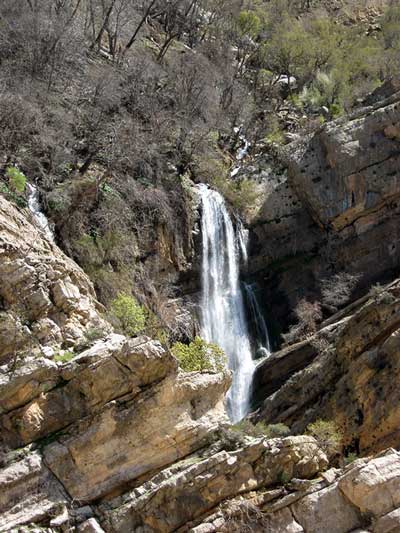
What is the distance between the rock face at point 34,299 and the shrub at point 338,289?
57.9 feet

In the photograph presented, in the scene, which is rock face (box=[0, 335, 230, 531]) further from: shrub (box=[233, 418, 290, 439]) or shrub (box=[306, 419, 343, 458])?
shrub (box=[306, 419, 343, 458])

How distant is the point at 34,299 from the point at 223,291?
1796cm

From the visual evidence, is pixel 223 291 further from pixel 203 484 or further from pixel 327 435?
pixel 203 484

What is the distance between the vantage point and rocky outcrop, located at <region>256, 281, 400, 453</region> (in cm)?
2402

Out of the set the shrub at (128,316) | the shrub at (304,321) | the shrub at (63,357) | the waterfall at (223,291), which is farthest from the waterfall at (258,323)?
the shrub at (63,357)

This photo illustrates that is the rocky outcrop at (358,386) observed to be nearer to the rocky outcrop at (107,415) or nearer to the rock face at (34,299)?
the rocky outcrop at (107,415)

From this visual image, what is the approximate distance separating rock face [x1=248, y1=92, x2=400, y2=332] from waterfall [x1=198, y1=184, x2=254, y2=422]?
5.55ft

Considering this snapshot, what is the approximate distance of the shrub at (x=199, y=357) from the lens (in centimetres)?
2227

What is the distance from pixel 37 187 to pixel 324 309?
16.4 m

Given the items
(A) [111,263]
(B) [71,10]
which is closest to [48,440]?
(A) [111,263]

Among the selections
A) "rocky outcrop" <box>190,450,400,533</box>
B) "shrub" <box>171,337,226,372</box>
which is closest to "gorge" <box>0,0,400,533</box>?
"rocky outcrop" <box>190,450,400,533</box>

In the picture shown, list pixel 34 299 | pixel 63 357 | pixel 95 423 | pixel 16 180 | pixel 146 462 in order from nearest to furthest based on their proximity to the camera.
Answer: pixel 95 423
pixel 146 462
pixel 63 357
pixel 34 299
pixel 16 180

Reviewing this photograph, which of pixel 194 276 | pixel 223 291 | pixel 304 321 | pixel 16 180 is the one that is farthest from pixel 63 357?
pixel 223 291

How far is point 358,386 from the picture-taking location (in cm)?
2519
